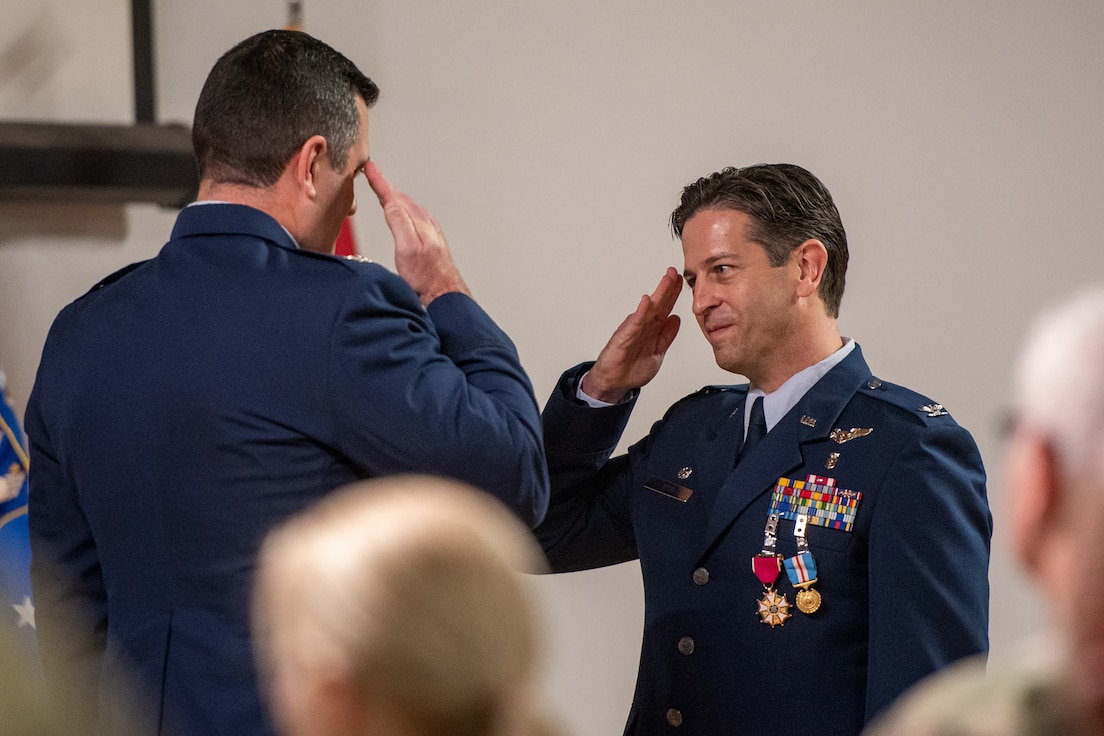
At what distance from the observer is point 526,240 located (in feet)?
12.1

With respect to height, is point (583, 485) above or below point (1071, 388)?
below

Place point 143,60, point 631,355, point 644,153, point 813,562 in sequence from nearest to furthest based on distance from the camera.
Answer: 1. point 813,562
2. point 631,355
3. point 143,60
4. point 644,153

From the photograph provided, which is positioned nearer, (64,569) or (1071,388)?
(1071,388)

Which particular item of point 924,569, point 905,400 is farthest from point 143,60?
point 924,569

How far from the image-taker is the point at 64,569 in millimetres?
1735

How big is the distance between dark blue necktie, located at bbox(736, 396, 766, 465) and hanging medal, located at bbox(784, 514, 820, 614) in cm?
20

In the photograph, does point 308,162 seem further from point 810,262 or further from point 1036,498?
point 1036,498

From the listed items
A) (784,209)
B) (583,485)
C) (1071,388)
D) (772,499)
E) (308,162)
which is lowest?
(583,485)

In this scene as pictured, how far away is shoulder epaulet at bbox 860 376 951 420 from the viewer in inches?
80.0

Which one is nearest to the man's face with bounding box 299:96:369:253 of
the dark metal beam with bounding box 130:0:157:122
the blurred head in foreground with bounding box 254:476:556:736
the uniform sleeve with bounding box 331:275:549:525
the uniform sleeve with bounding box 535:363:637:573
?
the uniform sleeve with bounding box 331:275:549:525

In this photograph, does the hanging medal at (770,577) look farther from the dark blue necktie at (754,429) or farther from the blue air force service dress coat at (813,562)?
the dark blue necktie at (754,429)

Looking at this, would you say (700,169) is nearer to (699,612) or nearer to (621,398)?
(621,398)

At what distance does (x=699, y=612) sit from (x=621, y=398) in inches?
17.3

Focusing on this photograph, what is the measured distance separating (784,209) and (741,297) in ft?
0.56
